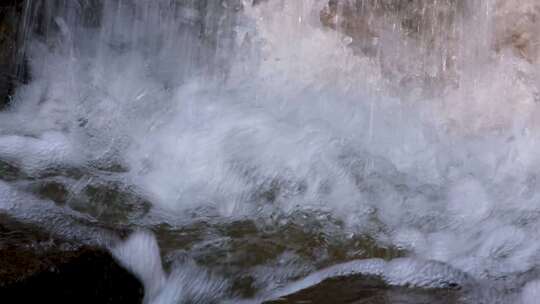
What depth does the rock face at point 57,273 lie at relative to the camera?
247 cm

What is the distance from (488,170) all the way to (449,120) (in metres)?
0.51

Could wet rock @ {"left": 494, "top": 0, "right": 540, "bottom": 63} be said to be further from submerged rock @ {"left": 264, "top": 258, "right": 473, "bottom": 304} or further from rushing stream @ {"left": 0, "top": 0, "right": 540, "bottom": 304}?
submerged rock @ {"left": 264, "top": 258, "right": 473, "bottom": 304}

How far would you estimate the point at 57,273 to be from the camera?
2561mm

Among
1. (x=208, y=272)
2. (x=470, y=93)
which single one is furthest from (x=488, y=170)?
(x=208, y=272)

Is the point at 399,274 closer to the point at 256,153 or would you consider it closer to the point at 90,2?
the point at 256,153

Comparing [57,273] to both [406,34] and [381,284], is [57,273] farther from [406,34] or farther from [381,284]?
[406,34]

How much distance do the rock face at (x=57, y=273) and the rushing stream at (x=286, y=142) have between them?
13cm

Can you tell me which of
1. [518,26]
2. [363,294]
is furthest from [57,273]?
[518,26]

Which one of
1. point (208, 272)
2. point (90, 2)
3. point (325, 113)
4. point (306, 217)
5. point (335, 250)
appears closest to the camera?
point (208, 272)

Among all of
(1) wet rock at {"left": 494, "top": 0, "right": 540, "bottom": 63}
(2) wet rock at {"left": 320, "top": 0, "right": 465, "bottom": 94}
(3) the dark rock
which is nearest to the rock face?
(3) the dark rock

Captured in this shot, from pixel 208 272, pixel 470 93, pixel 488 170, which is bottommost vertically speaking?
pixel 208 272

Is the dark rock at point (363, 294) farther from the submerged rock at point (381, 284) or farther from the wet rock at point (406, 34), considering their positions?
the wet rock at point (406, 34)

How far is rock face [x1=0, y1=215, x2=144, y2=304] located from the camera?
8.11ft

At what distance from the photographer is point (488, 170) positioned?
13.4 ft
